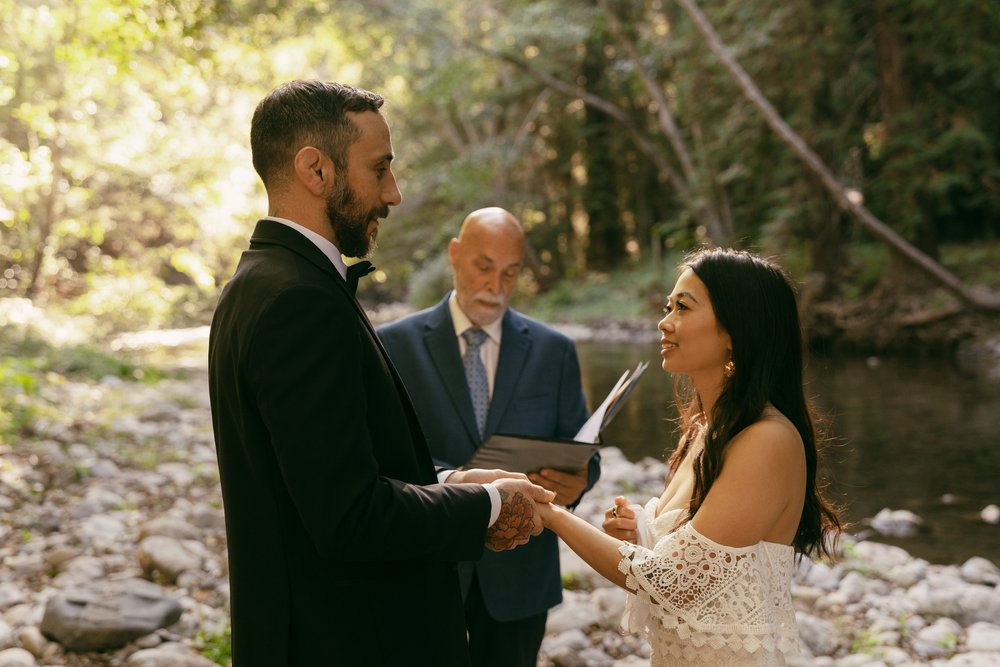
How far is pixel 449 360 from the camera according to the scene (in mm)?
3287

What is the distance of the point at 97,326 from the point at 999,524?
15339 millimetres

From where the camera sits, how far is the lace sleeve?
7.33 ft

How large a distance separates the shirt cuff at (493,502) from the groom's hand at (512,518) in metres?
0.03

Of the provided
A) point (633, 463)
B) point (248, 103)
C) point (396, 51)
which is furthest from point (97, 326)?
point (633, 463)

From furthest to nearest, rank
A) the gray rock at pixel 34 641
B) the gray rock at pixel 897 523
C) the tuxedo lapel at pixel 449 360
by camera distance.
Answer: the gray rock at pixel 897 523 < the gray rock at pixel 34 641 < the tuxedo lapel at pixel 449 360

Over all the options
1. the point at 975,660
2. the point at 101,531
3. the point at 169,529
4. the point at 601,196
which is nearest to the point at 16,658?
the point at 169,529

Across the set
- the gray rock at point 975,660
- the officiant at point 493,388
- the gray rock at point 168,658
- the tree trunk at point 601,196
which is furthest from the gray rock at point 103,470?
the tree trunk at point 601,196

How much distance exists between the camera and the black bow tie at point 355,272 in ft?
6.35

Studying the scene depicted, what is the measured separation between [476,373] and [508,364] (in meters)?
0.14

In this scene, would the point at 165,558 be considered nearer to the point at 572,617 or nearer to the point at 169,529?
the point at 169,529

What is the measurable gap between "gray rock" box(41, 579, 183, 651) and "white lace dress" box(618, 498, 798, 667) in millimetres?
2948

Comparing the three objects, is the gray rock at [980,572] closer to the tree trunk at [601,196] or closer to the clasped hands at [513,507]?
the clasped hands at [513,507]

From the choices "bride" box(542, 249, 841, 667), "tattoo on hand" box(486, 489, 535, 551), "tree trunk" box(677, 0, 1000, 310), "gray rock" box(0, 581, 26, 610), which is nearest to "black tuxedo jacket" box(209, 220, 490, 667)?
"tattoo on hand" box(486, 489, 535, 551)

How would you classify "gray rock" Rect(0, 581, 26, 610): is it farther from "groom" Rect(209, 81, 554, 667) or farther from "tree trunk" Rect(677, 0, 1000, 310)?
"tree trunk" Rect(677, 0, 1000, 310)
